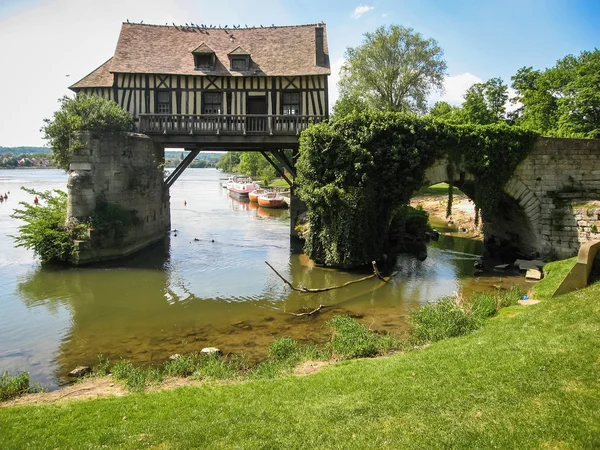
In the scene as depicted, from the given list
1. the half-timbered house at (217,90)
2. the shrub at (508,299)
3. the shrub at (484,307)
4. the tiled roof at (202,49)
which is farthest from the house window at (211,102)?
the shrub at (508,299)

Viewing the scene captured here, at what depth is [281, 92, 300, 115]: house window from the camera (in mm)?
21672

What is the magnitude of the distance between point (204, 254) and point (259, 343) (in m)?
10.8

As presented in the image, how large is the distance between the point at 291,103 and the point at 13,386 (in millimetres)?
17309

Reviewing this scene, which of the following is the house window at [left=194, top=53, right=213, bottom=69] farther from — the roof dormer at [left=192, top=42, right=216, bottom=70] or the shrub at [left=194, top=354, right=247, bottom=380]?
the shrub at [left=194, top=354, right=247, bottom=380]

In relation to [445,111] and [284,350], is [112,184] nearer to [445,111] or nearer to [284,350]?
[284,350]

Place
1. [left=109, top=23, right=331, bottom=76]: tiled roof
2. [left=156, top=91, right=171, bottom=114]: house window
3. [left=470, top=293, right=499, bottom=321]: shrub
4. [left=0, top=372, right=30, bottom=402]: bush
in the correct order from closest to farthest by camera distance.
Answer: [left=0, top=372, right=30, bottom=402]: bush → [left=470, top=293, right=499, bottom=321]: shrub → [left=109, top=23, right=331, bottom=76]: tiled roof → [left=156, top=91, right=171, bottom=114]: house window

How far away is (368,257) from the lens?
664 inches

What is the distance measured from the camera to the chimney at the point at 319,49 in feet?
71.1

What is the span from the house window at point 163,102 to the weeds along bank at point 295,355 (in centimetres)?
1496

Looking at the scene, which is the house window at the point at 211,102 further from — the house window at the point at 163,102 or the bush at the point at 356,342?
the bush at the point at 356,342

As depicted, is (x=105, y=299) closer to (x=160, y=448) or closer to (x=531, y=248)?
(x=160, y=448)

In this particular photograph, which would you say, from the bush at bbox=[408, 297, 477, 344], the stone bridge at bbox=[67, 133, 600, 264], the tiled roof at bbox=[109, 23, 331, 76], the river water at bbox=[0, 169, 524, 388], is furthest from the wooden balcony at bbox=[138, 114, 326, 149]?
the bush at bbox=[408, 297, 477, 344]

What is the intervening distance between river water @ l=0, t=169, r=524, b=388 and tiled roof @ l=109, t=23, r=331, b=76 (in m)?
8.79

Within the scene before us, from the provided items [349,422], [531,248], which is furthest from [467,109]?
[349,422]
